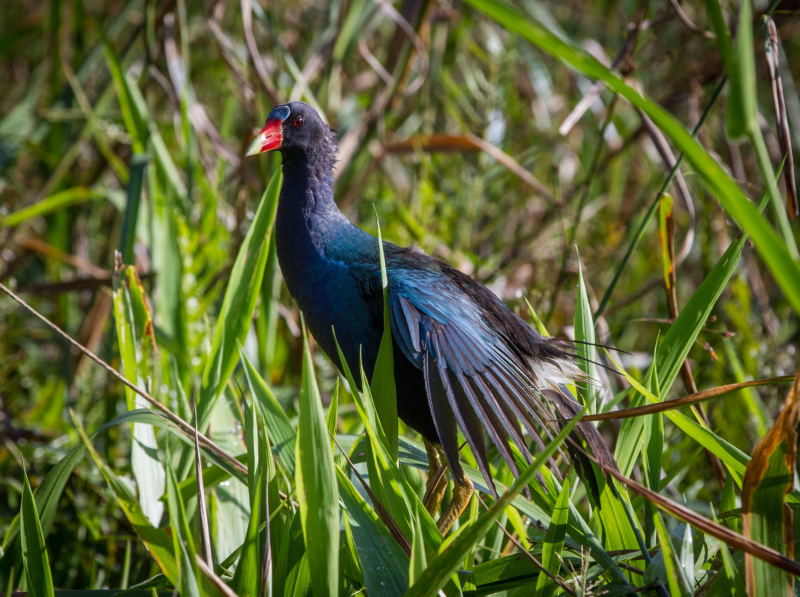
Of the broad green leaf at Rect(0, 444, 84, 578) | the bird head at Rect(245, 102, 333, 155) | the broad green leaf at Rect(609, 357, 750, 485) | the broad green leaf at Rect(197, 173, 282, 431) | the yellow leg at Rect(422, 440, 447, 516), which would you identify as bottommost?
the yellow leg at Rect(422, 440, 447, 516)

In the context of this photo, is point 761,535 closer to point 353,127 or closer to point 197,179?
point 197,179

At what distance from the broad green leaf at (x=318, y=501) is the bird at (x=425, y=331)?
27 cm

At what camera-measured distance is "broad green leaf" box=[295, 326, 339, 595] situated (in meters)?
1.13

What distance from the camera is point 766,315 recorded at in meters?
2.71

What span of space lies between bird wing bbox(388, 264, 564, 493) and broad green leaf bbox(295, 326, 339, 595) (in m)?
0.27

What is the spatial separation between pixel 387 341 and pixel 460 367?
0.19m

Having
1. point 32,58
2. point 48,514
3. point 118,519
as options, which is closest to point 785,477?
point 48,514

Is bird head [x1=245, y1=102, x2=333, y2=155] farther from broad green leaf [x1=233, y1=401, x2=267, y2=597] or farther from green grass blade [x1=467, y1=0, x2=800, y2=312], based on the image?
green grass blade [x1=467, y1=0, x2=800, y2=312]

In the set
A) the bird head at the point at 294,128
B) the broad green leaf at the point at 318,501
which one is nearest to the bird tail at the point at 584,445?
the broad green leaf at the point at 318,501

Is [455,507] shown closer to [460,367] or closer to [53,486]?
[460,367]

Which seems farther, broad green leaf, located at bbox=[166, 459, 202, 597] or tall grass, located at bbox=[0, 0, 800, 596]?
tall grass, located at bbox=[0, 0, 800, 596]

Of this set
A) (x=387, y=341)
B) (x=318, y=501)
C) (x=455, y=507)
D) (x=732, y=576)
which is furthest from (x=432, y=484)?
(x=732, y=576)

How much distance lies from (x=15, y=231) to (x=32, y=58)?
1647 millimetres

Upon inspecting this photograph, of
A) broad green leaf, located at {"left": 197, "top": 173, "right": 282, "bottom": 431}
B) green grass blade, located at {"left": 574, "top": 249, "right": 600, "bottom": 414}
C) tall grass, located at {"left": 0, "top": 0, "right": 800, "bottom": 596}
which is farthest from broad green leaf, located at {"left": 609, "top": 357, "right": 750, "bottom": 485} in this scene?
broad green leaf, located at {"left": 197, "top": 173, "right": 282, "bottom": 431}
